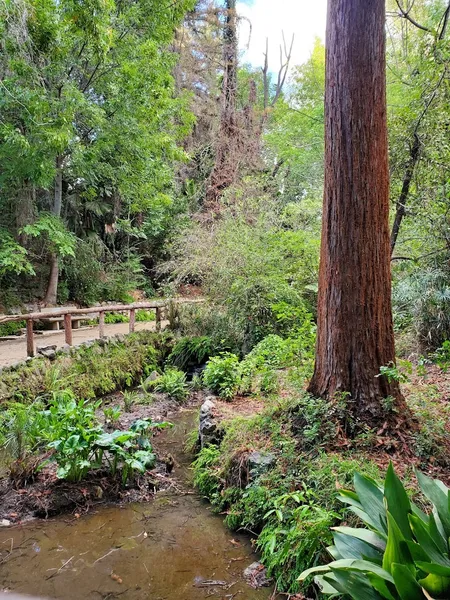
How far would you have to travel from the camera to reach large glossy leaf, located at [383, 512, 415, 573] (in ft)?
4.97

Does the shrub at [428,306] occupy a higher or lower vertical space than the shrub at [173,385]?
higher

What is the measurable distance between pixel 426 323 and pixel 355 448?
3074 millimetres

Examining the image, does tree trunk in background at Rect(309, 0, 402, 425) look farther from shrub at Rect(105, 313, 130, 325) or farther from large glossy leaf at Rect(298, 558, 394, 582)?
shrub at Rect(105, 313, 130, 325)

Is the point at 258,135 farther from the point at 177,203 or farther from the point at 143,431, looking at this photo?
the point at 143,431

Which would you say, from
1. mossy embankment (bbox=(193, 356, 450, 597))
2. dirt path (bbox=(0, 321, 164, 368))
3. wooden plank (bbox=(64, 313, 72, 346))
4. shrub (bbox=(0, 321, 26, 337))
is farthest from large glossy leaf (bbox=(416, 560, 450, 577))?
shrub (bbox=(0, 321, 26, 337))

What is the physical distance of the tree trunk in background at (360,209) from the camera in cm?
301

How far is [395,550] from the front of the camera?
1.52 metres

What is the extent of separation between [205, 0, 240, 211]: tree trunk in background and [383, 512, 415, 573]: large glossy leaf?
33.0 feet

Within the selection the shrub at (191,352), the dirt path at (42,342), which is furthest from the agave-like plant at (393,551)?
the shrub at (191,352)

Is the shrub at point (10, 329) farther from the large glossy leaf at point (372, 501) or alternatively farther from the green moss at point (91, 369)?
the large glossy leaf at point (372, 501)

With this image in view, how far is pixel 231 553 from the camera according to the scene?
2727 mm

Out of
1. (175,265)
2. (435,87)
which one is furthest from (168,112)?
(435,87)

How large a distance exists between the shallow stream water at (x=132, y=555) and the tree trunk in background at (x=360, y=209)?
1463 millimetres

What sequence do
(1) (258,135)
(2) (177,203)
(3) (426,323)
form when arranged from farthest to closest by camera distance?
(2) (177,203) < (1) (258,135) < (3) (426,323)
